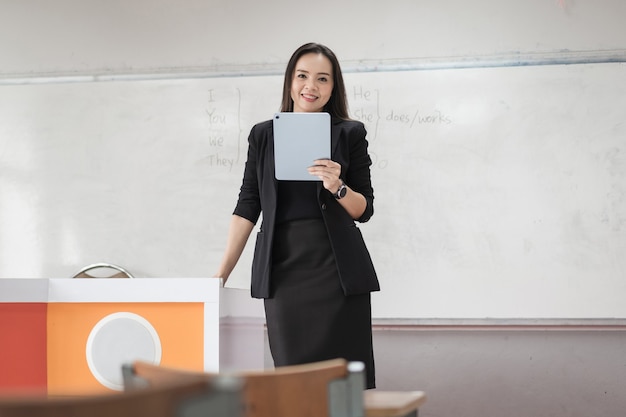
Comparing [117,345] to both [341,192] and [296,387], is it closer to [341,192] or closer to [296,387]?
[341,192]

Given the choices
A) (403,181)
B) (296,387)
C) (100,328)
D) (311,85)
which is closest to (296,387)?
(296,387)

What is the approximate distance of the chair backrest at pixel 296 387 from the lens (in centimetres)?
104

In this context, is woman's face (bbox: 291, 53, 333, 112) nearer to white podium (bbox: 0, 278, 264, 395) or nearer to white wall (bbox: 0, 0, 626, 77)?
white podium (bbox: 0, 278, 264, 395)

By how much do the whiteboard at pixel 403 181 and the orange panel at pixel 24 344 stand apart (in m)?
1.69

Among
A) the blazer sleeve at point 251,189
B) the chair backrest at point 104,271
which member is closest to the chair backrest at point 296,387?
the blazer sleeve at point 251,189

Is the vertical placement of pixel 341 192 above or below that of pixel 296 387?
above

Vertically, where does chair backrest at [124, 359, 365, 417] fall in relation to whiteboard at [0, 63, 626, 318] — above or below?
below

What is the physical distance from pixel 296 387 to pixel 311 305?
92cm

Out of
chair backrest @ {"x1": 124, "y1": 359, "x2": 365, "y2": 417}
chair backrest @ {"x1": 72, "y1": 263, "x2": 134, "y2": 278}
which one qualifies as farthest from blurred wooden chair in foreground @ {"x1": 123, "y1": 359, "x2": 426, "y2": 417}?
chair backrest @ {"x1": 72, "y1": 263, "x2": 134, "y2": 278}

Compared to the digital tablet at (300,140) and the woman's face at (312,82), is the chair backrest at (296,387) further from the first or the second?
the woman's face at (312,82)

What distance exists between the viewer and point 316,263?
1.99m

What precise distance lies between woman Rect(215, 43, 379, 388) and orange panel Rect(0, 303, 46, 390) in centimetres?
56

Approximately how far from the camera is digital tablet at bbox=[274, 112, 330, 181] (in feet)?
6.42

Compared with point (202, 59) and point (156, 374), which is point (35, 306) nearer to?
point (156, 374)
